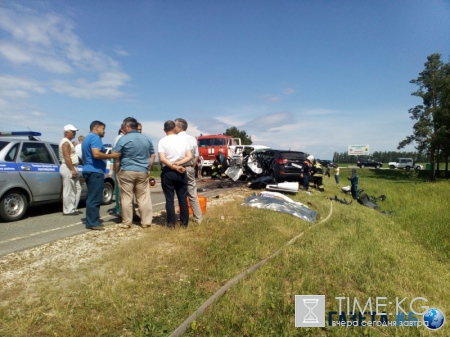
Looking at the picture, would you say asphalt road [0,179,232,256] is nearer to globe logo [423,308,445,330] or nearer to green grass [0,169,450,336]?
green grass [0,169,450,336]

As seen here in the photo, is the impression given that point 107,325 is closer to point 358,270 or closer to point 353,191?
point 358,270

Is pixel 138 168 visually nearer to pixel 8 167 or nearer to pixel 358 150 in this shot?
pixel 8 167

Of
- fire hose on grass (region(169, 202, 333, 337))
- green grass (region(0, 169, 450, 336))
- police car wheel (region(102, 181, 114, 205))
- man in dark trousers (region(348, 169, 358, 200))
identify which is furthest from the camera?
man in dark trousers (region(348, 169, 358, 200))

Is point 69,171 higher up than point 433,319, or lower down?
higher up

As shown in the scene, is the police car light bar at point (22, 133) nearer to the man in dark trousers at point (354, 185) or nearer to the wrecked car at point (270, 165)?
the wrecked car at point (270, 165)

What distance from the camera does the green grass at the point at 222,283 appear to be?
259 centimetres

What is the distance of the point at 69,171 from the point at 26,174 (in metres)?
0.82

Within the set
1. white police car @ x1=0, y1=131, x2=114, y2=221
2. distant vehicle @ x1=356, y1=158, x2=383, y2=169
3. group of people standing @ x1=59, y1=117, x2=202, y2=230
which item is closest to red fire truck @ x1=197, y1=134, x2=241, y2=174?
white police car @ x1=0, y1=131, x2=114, y2=221

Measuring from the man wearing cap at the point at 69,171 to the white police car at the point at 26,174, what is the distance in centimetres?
30

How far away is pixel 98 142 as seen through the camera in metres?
5.31

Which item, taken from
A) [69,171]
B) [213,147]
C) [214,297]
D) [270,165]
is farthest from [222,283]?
[213,147]

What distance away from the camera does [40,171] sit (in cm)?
663

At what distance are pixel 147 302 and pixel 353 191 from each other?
13.3m

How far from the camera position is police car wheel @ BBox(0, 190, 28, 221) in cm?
594
